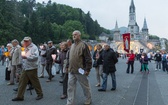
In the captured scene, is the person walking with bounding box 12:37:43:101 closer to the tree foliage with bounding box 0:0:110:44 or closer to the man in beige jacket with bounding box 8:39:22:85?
the man in beige jacket with bounding box 8:39:22:85

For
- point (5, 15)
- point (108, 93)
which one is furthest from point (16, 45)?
point (5, 15)

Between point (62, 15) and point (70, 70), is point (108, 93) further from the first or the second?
point (62, 15)

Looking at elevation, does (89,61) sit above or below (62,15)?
below

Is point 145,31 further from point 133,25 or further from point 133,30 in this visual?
point 133,30

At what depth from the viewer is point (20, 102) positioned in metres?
7.43

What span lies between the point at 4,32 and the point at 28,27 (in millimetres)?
20816

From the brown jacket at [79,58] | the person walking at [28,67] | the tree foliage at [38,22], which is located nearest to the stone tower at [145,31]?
the tree foliage at [38,22]

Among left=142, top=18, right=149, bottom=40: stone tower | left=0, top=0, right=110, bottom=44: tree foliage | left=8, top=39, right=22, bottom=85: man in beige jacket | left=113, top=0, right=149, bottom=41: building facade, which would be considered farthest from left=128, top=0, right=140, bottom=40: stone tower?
left=8, top=39, right=22, bottom=85: man in beige jacket

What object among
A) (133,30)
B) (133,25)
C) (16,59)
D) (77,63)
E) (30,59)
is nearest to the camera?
(77,63)

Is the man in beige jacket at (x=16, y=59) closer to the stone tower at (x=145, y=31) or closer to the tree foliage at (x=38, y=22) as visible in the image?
the tree foliage at (x=38, y=22)

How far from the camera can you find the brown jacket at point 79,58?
686cm

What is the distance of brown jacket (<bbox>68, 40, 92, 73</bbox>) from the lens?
686cm

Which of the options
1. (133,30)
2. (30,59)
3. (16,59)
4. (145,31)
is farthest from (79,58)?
(145,31)

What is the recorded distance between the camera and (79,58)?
271 inches
